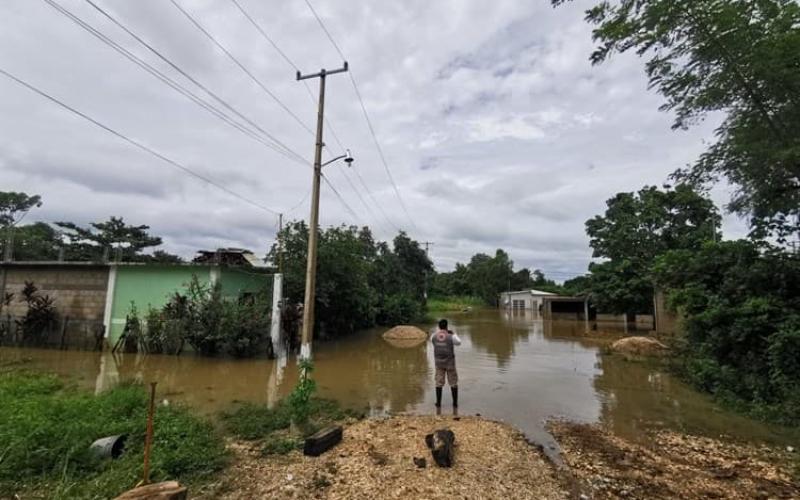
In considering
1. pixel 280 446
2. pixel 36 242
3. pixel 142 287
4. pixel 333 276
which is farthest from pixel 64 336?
pixel 36 242

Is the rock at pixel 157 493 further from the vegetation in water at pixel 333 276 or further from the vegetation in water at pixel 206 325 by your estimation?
the vegetation in water at pixel 333 276

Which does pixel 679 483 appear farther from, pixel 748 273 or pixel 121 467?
pixel 748 273

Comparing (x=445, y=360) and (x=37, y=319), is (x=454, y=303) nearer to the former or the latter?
(x=37, y=319)

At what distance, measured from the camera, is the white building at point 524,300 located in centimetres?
4591

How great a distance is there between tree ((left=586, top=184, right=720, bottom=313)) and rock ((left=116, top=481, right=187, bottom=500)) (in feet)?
87.5

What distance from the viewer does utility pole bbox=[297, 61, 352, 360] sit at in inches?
292

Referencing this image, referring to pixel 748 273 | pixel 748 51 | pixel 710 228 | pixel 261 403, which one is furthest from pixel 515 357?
pixel 710 228

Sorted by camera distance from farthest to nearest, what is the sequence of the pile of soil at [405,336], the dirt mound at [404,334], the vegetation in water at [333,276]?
the dirt mound at [404,334], the pile of soil at [405,336], the vegetation in water at [333,276]

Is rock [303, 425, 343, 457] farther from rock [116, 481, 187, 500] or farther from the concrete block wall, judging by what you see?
the concrete block wall

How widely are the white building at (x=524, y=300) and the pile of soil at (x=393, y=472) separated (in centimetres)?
4089

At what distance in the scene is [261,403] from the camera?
784cm

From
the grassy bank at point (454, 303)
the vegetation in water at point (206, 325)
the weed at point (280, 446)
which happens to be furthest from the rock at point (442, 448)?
the grassy bank at point (454, 303)

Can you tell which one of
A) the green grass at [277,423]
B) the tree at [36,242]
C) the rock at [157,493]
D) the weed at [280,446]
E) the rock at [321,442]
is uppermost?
the tree at [36,242]

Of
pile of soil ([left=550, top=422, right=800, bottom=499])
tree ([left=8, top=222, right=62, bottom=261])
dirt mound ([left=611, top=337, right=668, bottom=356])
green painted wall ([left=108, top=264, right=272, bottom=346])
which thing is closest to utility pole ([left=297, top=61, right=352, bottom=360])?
pile of soil ([left=550, top=422, right=800, bottom=499])
